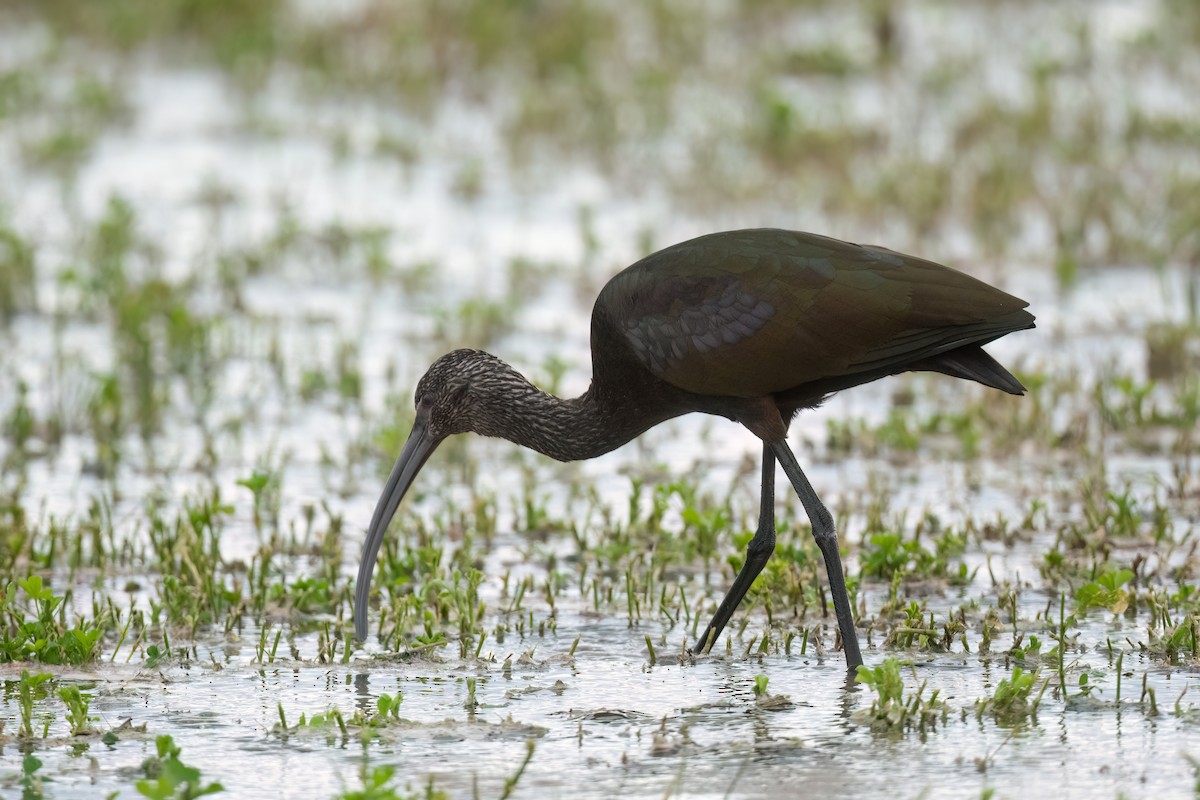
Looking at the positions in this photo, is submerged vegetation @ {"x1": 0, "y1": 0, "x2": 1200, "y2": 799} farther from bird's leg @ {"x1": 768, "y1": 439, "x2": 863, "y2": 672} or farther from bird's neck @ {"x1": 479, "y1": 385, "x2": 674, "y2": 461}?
bird's neck @ {"x1": 479, "y1": 385, "x2": 674, "y2": 461}

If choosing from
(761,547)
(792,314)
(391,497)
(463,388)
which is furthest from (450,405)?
(792,314)

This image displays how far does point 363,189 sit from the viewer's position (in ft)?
39.9

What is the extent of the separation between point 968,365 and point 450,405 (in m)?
1.57

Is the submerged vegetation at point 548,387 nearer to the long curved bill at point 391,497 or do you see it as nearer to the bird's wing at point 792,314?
the long curved bill at point 391,497

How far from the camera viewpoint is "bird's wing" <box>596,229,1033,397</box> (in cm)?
533

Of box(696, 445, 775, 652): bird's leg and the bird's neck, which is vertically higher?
the bird's neck

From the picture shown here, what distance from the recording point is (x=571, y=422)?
19.0ft

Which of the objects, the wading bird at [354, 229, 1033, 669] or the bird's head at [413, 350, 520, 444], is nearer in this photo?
the wading bird at [354, 229, 1033, 669]

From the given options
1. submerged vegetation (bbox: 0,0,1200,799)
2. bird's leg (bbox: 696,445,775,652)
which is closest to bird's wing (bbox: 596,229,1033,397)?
bird's leg (bbox: 696,445,775,652)

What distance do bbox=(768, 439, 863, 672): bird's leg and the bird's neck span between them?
18.5 inches

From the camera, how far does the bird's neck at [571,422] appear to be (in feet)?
18.8

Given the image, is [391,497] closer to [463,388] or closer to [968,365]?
[463,388]

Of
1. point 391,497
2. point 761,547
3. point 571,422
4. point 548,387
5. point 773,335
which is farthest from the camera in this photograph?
point 548,387

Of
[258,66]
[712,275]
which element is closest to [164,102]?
[258,66]
